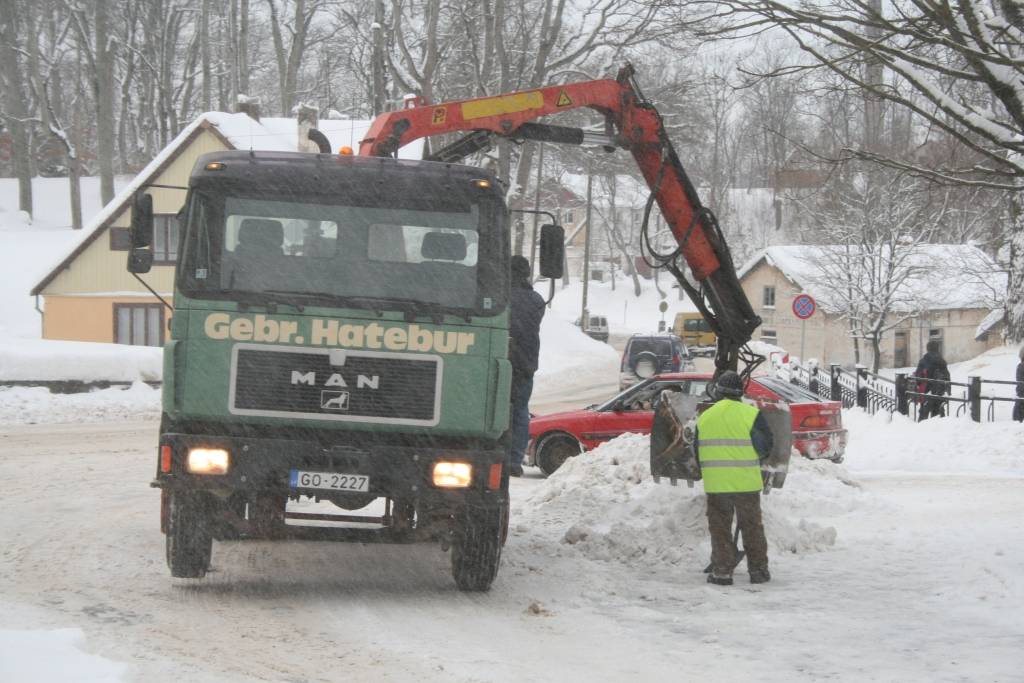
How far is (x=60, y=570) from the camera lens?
935cm

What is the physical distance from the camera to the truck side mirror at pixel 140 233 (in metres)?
8.92

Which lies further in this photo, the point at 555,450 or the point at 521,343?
the point at 555,450

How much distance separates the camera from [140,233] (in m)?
8.98

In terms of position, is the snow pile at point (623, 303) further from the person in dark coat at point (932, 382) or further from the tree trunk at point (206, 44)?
the person in dark coat at point (932, 382)

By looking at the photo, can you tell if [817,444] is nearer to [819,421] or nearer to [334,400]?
[819,421]

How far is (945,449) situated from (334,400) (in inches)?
545

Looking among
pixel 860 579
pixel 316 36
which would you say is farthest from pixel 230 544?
pixel 316 36

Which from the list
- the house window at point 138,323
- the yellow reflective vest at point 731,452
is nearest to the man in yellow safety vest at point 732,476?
the yellow reflective vest at point 731,452

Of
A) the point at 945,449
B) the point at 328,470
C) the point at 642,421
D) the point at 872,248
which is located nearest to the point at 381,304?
the point at 328,470

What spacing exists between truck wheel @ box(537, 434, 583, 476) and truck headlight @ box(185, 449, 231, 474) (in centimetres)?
956

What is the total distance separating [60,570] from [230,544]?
1793mm

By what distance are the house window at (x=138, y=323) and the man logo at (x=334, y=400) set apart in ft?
105

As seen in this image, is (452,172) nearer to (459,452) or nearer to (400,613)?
(459,452)

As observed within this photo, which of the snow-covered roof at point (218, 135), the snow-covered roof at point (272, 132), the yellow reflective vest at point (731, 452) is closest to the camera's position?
the yellow reflective vest at point (731, 452)
